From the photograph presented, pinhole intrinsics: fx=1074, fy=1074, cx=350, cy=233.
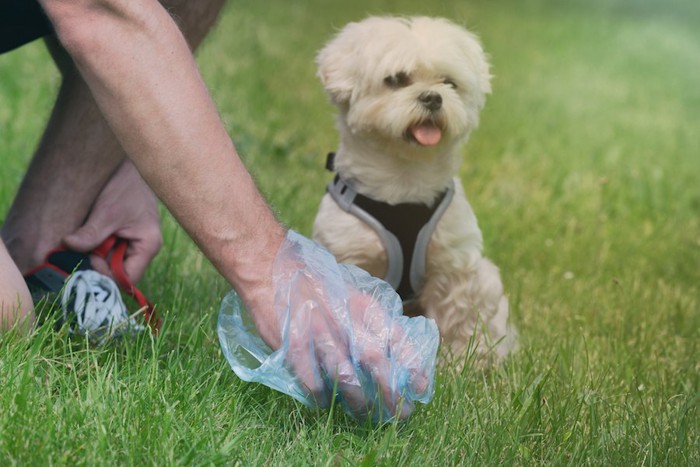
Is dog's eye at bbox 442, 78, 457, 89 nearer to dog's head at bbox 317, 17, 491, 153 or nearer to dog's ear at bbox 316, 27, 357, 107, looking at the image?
dog's head at bbox 317, 17, 491, 153

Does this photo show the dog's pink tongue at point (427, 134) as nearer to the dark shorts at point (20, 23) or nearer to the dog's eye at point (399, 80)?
the dog's eye at point (399, 80)

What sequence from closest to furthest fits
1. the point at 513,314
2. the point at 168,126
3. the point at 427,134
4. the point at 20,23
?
the point at 168,126
the point at 20,23
the point at 427,134
the point at 513,314

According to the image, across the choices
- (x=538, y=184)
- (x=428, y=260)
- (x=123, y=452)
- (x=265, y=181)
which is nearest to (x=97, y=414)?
(x=123, y=452)

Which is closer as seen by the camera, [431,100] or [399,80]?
[431,100]

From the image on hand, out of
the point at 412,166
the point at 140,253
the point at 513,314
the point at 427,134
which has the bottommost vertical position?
the point at 513,314

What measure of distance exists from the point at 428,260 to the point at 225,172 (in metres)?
1.06

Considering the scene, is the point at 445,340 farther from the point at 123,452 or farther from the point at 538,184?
the point at 538,184

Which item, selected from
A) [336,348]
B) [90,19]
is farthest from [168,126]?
[336,348]

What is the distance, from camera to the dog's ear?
2949 millimetres

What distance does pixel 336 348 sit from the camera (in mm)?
2043

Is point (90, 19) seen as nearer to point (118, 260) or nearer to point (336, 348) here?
point (336, 348)

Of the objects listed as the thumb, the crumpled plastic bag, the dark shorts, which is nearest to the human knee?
the crumpled plastic bag

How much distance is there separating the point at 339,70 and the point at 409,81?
0.65 ft

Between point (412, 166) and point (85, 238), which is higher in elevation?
point (412, 166)
